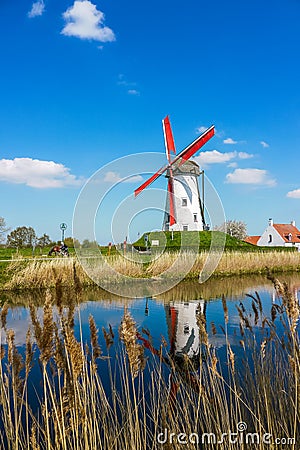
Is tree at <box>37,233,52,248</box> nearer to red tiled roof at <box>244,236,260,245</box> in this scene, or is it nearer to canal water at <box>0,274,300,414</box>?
canal water at <box>0,274,300,414</box>

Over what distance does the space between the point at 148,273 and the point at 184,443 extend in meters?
11.7

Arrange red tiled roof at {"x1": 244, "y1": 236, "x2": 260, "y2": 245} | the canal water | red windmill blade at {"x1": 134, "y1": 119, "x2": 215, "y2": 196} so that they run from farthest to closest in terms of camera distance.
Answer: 1. red tiled roof at {"x1": 244, "y1": 236, "x2": 260, "y2": 245}
2. red windmill blade at {"x1": 134, "y1": 119, "x2": 215, "y2": 196}
3. the canal water

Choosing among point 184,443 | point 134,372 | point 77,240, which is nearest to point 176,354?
point 184,443

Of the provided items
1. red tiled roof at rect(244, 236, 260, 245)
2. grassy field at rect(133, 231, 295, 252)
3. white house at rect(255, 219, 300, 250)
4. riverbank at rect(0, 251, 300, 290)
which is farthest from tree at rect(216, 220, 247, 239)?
riverbank at rect(0, 251, 300, 290)

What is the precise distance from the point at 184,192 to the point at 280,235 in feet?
57.6

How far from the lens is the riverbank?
12523mm

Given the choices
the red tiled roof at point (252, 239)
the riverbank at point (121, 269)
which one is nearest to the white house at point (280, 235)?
the red tiled roof at point (252, 239)

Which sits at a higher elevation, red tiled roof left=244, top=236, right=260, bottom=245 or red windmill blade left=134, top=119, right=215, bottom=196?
red windmill blade left=134, top=119, right=215, bottom=196

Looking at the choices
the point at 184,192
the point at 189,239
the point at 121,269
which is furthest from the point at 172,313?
the point at 184,192

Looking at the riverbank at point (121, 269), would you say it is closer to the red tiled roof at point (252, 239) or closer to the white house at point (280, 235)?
the white house at point (280, 235)

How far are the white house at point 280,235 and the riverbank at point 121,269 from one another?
2264 cm

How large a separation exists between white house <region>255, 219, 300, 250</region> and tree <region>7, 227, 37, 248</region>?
80.5 ft

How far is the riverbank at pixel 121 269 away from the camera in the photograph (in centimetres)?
1252

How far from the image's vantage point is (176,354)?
557 centimetres
